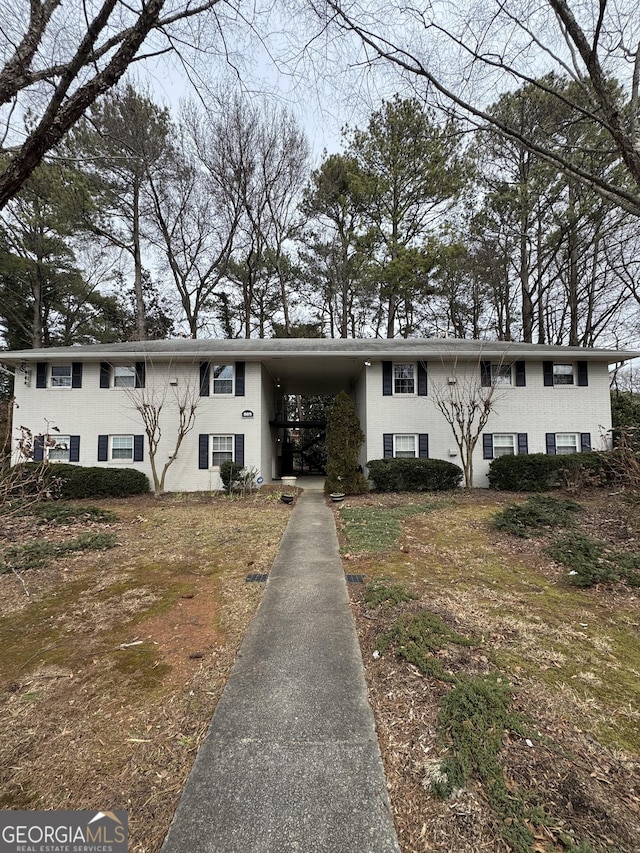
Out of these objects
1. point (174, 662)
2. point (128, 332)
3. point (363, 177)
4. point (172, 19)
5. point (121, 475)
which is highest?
point (363, 177)

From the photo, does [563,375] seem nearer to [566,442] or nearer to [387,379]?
[566,442]

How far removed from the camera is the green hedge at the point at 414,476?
1068cm

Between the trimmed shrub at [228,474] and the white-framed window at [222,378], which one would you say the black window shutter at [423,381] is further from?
the trimmed shrub at [228,474]

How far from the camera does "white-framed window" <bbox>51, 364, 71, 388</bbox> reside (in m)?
11.5

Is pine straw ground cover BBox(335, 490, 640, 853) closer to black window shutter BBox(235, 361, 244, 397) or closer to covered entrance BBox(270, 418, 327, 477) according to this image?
black window shutter BBox(235, 361, 244, 397)

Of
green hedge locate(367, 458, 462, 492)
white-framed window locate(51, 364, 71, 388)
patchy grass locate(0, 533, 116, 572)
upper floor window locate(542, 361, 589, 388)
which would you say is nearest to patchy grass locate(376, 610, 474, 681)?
patchy grass locate(0, 533, 116, 572)

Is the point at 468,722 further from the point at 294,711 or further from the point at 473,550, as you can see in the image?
the point at 473,550

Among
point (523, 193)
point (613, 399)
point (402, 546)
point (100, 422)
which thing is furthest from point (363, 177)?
point (402, 546)

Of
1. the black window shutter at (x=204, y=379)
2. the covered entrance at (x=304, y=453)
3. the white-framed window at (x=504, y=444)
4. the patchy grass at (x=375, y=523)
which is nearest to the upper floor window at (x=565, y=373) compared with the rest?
the white-framed window at (x=504, y=444)

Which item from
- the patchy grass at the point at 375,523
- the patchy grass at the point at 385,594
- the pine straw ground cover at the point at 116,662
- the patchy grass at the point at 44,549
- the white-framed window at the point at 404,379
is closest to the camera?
the pine straw ground cover at the point at 116,662

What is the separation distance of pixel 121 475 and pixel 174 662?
9.11 meters

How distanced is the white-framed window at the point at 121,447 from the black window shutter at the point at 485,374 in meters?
11.6

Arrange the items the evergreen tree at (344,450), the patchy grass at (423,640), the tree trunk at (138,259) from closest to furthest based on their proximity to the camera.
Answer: the patchy grass at (423,640)
the evergreen tree at (344,450)
the tree trunk at (138,259)

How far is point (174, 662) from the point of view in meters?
2.74
